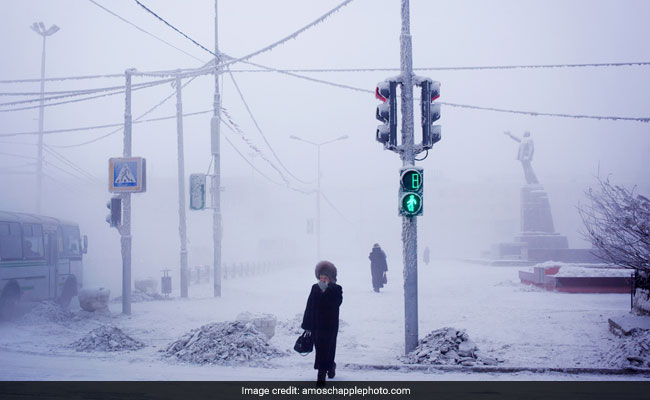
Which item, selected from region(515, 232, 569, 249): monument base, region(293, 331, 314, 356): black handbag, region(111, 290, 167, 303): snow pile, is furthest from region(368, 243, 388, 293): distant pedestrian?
region(515, 232, 569, 249): monument base

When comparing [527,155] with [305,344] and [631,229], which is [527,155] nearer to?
[631,229]

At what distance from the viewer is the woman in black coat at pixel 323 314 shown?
21.8 feet

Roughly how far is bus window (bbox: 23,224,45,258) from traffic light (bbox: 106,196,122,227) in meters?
2.18

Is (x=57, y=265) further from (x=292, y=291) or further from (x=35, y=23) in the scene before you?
(x=35, y=23)

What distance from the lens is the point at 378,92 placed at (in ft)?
29.0

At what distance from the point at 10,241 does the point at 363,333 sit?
30.6 feet

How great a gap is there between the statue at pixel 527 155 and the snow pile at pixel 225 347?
34177 mm

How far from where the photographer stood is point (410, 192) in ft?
27.9

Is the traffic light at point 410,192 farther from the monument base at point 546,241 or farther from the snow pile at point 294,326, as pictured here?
the monument base at point 546,241

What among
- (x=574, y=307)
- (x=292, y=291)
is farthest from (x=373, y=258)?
(x=574, y=307)

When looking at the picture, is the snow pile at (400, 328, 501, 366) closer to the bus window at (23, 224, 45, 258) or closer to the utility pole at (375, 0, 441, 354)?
the utility pole at (375, 0, 441, 354)

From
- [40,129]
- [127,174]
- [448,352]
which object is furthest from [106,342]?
[40,129]

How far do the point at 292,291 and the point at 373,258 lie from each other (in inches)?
158

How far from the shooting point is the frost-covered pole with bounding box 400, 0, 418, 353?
8812mm
